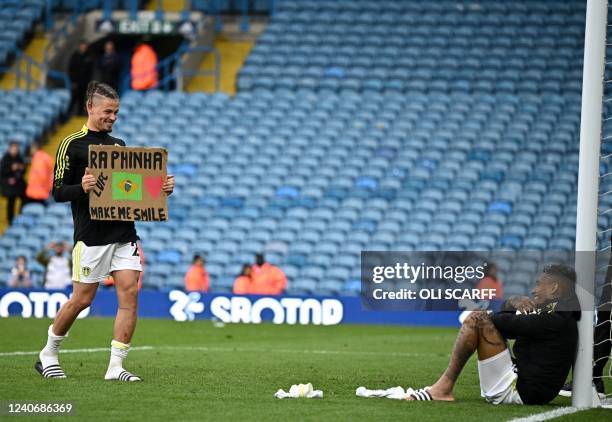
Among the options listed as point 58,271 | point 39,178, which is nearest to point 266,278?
point 58,271

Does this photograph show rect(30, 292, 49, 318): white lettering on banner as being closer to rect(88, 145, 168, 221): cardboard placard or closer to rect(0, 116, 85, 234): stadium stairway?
rect(0, 116, 85, 234): stadium stairway

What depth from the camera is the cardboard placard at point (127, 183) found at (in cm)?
898

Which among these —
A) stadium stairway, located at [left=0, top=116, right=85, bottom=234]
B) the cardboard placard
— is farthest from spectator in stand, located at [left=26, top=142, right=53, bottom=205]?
the cardboard placard

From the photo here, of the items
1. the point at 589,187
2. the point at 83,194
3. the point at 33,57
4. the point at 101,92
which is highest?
the point at 33,57

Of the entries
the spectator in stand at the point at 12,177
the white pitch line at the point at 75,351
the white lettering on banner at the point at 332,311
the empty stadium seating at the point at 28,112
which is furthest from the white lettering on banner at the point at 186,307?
the empty stadium seating at the point at 28,112

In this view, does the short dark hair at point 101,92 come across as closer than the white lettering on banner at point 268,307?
Yes

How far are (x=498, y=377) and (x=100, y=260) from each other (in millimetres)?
3164

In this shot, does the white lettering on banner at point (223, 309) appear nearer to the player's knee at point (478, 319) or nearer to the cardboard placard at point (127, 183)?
the cardboard placard at point (127, 183)

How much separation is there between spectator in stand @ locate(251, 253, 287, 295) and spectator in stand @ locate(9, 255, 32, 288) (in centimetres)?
439

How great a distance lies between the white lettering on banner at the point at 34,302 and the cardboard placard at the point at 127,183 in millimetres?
11612

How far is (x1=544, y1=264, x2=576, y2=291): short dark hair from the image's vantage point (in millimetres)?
8555

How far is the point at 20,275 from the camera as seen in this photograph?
22219mm

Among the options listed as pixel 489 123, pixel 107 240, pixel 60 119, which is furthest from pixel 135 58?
pixel 107 240

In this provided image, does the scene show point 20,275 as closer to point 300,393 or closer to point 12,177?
point 12,177
